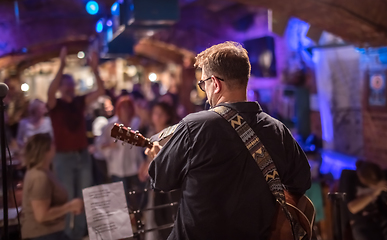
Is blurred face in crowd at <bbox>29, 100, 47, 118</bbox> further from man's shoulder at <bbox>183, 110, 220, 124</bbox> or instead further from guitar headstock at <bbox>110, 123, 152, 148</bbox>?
man's shoulder at <bbox>183, 110, 220, 124</bbox>

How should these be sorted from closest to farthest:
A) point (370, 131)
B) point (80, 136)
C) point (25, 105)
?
point (80, 136) → point (370, 131) → point (25, 105)

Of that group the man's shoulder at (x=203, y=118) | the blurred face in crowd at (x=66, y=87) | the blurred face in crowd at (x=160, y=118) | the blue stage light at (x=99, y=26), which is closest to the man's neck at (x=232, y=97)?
the man's shoulder at (x=203, y=118)

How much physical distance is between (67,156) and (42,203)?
141 cm

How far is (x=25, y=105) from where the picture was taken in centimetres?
516

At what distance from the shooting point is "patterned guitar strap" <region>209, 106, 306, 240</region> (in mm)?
1562

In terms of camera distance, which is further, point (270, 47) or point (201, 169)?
point (270, 47)

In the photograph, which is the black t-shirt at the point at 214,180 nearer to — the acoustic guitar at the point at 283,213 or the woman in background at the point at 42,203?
the acoustic guitar at the point at 283,213

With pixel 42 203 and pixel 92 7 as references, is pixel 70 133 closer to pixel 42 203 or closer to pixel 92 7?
pixel 42 203

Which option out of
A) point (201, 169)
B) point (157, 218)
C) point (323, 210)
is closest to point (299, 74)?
point (323, 210)

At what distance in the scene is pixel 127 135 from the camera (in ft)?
6.26

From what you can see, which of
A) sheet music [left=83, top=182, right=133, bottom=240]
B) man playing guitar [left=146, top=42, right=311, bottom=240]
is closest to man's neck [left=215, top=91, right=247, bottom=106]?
man playing guitar [left=146, top=42, right=311, bottom=240]

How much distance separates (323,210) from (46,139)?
2.61 m

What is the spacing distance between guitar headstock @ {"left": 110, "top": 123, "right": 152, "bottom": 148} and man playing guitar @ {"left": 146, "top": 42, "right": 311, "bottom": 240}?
0.34 meters

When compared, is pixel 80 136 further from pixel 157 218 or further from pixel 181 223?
pixel 181 223
